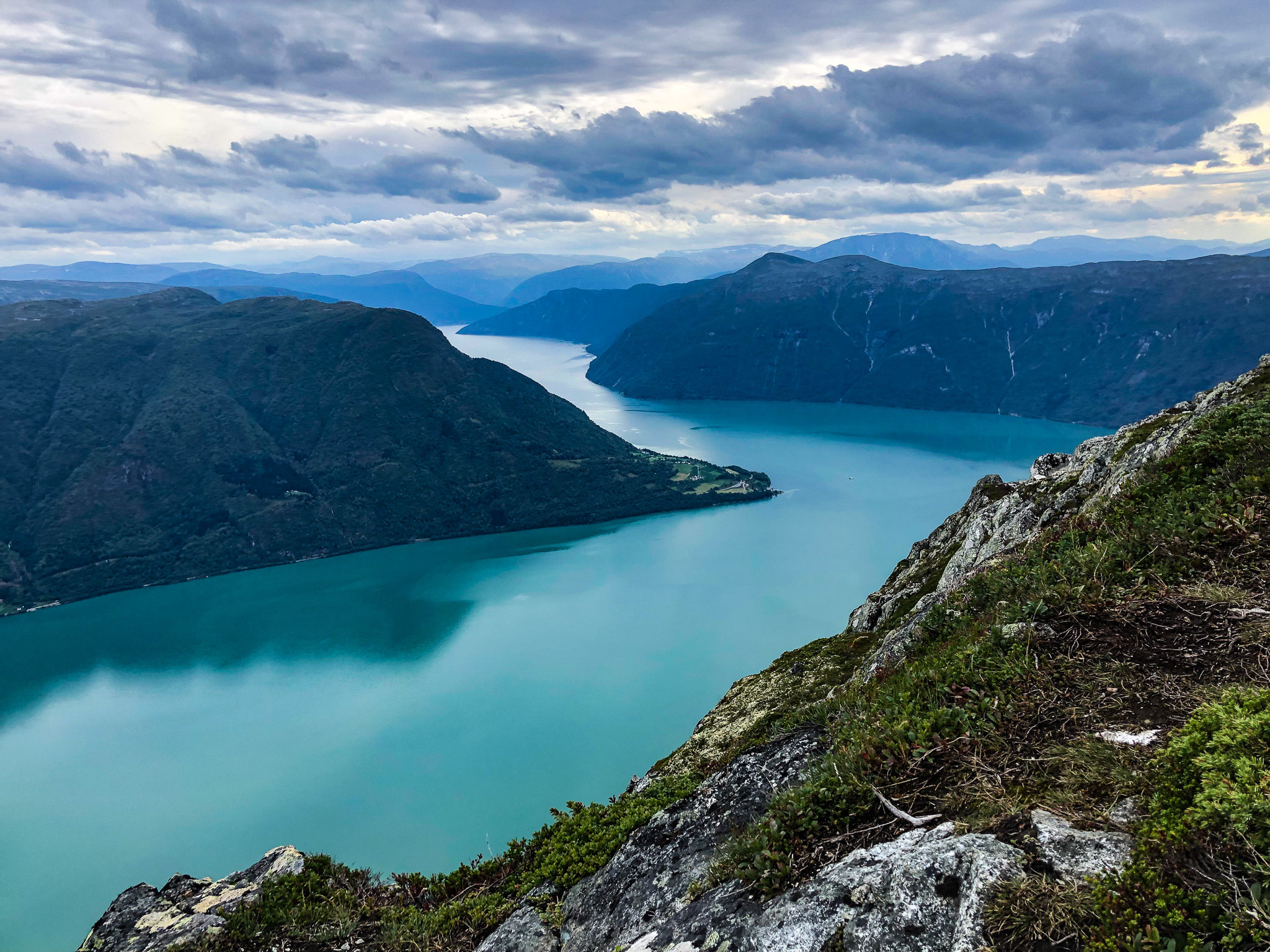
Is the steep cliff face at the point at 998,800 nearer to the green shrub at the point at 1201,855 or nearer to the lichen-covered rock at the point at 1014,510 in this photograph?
the green shrub at the point at 1201,855

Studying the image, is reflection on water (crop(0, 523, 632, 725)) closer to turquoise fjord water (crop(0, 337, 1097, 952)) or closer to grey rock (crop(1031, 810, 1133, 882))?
turquoise fjord water (crop(0, 337, 1097, 952))

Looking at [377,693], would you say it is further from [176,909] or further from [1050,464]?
[176,909]

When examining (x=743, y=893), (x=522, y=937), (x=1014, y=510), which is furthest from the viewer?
(x=1014, y=510)

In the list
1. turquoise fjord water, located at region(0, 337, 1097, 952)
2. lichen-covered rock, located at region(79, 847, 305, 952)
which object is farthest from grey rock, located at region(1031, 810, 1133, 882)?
turquoise fjord water, located at region(0, 337, 1097, 952)

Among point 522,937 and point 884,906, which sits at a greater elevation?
point 884,906

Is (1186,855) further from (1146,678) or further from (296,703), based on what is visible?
(296,703)

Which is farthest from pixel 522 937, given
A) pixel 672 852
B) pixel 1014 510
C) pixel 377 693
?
pixel 377 693

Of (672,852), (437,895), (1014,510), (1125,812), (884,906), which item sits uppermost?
(1125,812)
